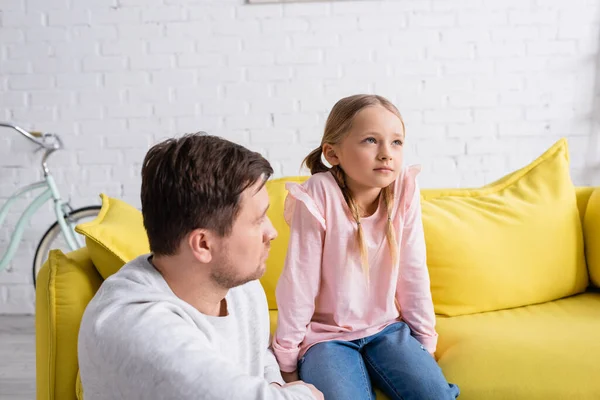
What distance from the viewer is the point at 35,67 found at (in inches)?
143

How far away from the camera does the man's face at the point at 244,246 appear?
4.03 feet

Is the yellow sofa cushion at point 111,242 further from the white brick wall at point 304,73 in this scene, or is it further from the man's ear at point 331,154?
the white brick wall at point 304,73

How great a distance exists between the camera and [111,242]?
5.52 feet

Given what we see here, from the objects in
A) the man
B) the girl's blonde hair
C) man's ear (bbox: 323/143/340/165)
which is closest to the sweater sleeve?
the man

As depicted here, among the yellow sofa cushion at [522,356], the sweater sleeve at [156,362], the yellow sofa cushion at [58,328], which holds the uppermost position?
the sweater sleeve at [156,362]

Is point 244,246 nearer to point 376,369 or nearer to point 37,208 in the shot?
point 376,369

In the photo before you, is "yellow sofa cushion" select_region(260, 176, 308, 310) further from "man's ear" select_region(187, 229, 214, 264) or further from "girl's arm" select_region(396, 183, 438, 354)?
"man's ear" select_region(187, 229, 214, 264)

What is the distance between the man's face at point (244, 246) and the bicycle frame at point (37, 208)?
230 centimetres

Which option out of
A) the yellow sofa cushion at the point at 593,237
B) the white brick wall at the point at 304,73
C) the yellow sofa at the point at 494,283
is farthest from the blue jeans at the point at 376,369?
the white brick wall at the point at 304,73

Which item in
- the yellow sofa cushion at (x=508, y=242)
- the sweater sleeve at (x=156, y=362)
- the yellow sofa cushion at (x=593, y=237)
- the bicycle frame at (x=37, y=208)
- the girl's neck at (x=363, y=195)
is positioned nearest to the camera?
the sweater sleeve at (x=156, y=362)

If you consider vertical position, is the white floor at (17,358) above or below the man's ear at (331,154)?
below

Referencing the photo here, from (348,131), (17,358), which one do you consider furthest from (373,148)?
(17,358)

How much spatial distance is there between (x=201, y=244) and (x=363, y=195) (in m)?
0.65

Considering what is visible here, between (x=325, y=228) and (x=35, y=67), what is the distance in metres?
2.54
